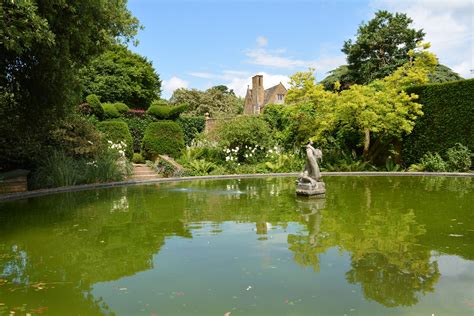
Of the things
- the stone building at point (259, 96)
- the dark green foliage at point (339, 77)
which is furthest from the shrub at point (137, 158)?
the stone building at point (259, 96)

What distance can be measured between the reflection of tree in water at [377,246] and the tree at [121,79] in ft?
91.5

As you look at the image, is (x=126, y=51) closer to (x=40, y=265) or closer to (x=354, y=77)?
(x=354, y=77)

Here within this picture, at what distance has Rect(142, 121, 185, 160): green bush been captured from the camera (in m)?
19.3

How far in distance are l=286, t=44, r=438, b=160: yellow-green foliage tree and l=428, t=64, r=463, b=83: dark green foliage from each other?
9.77 m

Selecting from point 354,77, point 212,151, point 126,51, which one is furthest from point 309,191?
point 126,51

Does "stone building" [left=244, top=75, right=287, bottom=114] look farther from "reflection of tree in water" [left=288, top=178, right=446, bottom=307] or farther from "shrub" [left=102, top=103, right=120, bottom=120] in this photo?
"reflection of tree in water" [left=288, top=178, right=446, bottom=307]

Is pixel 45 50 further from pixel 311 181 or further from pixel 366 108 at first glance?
pixel 366 108

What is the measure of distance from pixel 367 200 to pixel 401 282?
5.42 meters

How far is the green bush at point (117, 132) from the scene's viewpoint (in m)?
17.9

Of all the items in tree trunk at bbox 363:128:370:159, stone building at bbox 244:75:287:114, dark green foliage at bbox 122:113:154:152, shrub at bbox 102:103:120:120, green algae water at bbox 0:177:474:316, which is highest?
stone building at bbox 244:75:287:114

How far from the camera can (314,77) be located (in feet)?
62.5

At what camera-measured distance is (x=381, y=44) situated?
31.7m

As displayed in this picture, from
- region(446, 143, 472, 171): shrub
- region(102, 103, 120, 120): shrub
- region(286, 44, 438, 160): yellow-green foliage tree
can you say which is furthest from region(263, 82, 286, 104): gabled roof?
region(446, 143, 472, 171): shrub

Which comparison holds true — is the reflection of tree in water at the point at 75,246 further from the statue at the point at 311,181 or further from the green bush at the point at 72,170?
the statue at the point at 311,181
